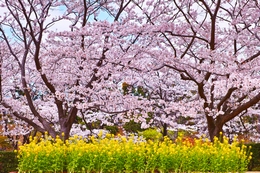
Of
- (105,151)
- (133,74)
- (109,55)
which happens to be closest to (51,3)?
(109,55)

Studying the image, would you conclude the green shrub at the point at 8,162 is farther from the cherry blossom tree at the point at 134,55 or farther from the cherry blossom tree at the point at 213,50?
the cherry blossom tree at the point at 213,50

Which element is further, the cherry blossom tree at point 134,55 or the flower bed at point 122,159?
the cherry blossom tree at point 134,55

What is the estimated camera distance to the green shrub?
16188mm

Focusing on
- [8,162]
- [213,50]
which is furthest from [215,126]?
[8,162]

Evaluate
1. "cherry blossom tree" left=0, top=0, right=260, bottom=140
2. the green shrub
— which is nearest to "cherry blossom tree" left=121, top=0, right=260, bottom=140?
"cherry blossom tree" left=0, top=0, right=260, bottom=140

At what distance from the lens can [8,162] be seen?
16.3m

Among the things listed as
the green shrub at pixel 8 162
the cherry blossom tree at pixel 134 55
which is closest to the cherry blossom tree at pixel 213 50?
the cherry blossom tree at pixel 134 55

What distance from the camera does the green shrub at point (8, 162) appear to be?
53.1 feet

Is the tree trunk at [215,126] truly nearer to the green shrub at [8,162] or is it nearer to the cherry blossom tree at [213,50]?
the cherry blossom tree at [213,50]

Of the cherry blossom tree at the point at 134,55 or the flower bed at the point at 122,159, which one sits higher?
the cherry blossom tree at the point at 134,55

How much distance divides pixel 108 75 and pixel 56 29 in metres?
2.59

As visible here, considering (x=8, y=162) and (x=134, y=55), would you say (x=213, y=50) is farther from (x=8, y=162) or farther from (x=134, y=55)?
(x=8, y=162)

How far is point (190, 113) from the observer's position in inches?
587

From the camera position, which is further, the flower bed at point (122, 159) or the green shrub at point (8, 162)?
the green shrub at point (8, 162)
